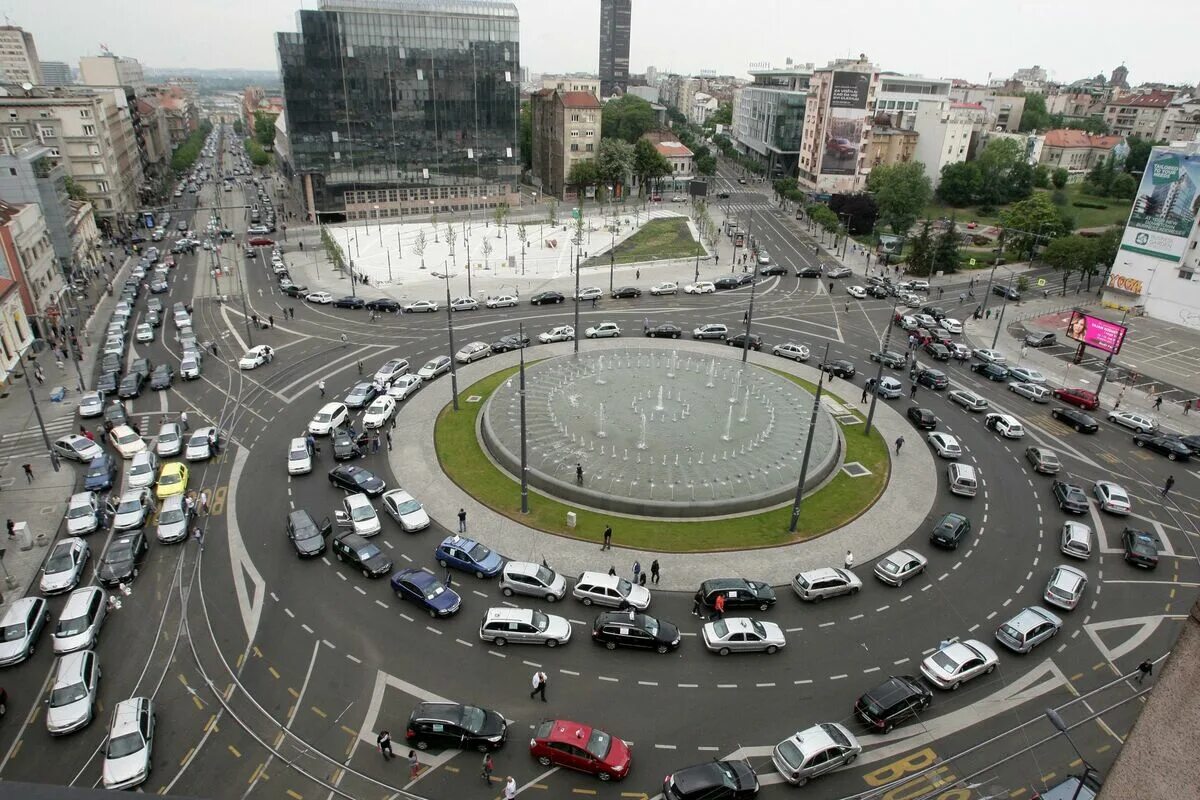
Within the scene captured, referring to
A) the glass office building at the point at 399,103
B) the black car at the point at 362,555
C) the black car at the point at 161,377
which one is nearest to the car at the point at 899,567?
the black car at the point at 362,555

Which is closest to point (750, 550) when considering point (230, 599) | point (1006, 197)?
point (230, 599)

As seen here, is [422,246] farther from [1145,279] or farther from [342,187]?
[1145,279]

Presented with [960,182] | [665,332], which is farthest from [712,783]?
[960,182]

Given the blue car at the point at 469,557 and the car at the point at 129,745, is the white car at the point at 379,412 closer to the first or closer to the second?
the blue car at the point at 469,557

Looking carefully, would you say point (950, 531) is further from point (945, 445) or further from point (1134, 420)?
point (1134, 420)

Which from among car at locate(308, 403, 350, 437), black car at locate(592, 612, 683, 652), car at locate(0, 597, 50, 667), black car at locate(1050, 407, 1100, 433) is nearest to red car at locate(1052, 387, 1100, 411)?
black car at locate(1050, 407, 1100, 433)

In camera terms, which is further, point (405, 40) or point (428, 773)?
point (405, 40)
